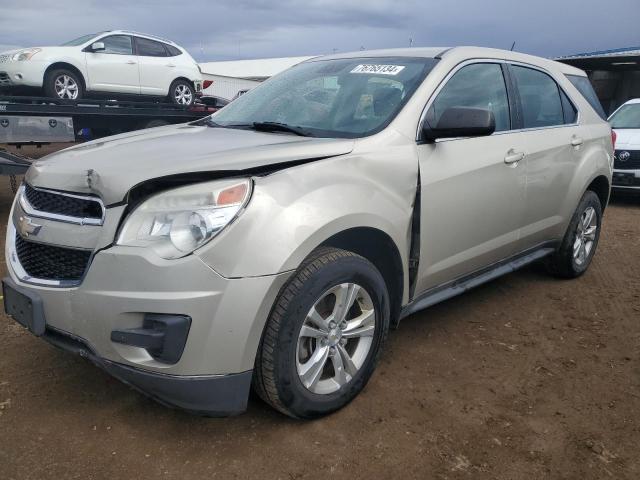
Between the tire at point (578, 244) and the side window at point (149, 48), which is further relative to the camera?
the side window at point (149, 48)

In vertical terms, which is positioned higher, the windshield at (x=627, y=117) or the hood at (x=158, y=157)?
the hood at (x=158, y=157)

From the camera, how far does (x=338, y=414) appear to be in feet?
8.62

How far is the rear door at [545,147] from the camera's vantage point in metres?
3.72

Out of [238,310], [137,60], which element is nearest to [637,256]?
[238,310]

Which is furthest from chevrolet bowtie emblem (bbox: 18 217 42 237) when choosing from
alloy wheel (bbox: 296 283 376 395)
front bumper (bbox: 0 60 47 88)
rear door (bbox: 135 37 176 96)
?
rear door (bbox: 135 37 176 96)

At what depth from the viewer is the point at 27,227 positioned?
94.8 inches

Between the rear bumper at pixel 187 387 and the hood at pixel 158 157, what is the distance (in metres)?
0.64

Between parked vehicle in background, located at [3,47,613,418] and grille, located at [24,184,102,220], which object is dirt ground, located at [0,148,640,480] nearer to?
parked vehicle in background, located at [3,47,613,418]

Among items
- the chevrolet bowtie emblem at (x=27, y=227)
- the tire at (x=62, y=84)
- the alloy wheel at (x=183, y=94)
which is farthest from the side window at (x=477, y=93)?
the alloy wheel at (x=183, y=94)

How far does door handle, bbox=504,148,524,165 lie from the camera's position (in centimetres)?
342

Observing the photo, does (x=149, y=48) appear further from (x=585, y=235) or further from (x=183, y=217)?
(x=183, y=217)

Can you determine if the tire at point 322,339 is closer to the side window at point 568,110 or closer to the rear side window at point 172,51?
the side window at point 568,110

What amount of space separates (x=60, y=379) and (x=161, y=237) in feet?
4.37

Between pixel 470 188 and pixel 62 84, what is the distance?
27.8 feet
